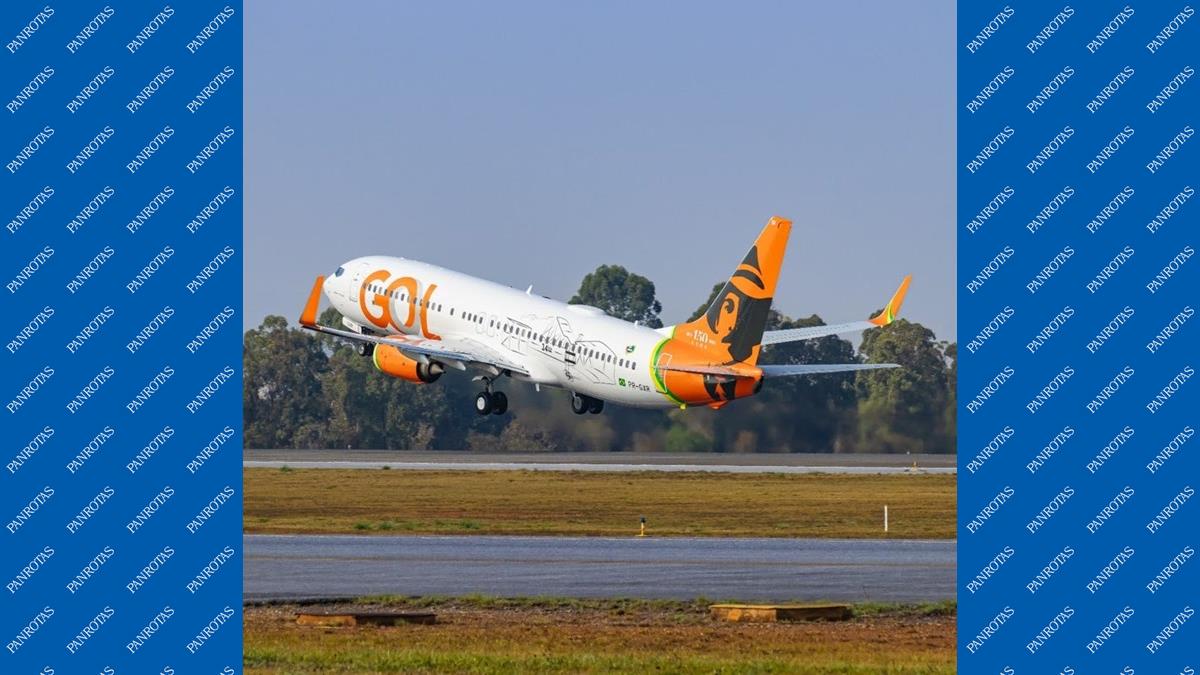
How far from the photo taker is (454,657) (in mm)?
32688

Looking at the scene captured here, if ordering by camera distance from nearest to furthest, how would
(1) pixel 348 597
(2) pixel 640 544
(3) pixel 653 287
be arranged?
(1) pixel 348 597, (2) pixel 640 544, (3) pixel 653 287

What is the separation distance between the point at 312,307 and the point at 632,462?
23377 mm

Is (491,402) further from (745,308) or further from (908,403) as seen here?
(908,403)

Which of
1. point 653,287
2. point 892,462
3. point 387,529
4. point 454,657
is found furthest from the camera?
point 653,287

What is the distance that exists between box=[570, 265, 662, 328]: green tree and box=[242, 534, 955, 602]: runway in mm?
78602

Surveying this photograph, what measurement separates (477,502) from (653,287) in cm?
6476

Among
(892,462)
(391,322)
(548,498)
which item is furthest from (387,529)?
(892,462)

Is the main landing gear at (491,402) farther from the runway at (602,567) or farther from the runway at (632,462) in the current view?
the runway at (602,567)

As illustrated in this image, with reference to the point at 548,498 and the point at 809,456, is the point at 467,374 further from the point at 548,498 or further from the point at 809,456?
the point at 548,498

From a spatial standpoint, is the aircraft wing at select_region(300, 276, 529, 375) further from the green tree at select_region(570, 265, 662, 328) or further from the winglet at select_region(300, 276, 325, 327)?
the green tree at select_region(570, 265, 662, 328)

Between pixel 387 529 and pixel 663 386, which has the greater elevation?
pixel 663 386

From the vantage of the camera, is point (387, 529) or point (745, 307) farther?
point (745, 307)

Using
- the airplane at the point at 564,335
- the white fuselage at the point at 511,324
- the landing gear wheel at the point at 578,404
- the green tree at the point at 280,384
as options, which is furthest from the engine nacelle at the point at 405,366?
the green tree at the point at 280,384

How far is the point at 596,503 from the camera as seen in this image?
240 feet
